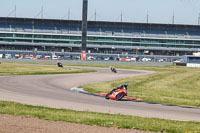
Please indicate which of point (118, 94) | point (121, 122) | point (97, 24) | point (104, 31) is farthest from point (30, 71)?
point (97, 24)

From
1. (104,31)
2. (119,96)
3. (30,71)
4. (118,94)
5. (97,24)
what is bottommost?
(30,71)

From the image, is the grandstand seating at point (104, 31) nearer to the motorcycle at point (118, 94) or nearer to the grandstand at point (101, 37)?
the grandstand at point (101, 37)

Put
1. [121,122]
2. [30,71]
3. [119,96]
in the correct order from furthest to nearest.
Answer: [30,71] → [119,96] → [121,122]

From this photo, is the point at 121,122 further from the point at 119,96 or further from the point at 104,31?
the point at 104,31

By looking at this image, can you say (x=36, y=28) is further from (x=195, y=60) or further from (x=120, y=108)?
(x=120, y=108)

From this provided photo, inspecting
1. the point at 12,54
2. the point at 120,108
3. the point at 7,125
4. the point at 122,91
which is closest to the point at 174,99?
the point at 122,91

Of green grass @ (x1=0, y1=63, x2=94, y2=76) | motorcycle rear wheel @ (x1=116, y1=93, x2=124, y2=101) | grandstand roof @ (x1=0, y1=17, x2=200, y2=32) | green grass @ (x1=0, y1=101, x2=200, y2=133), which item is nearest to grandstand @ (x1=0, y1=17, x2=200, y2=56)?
grandstand roof @ (x1=0, y1=17, x2=200, y2=32)

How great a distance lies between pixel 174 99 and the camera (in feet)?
74.5

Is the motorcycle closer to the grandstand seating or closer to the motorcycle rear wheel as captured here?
the motorcycle rear wheel

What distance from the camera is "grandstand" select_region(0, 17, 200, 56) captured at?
437 feet

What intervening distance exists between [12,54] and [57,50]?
62.9 feet

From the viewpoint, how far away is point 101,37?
439 feet

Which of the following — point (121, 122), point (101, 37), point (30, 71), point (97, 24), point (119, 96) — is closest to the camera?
point (121, 122)

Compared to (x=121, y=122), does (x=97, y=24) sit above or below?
above
